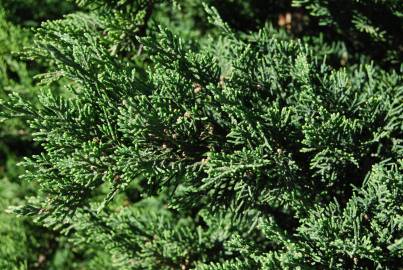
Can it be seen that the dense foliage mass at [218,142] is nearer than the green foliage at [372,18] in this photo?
Yes

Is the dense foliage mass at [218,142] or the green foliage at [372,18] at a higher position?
the green foliage at [372,18]

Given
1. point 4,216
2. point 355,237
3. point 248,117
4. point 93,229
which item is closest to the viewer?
point 355,237

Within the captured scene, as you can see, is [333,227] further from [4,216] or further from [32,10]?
[32,10]

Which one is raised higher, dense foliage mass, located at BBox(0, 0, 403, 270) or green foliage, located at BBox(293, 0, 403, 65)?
green foliage, located at BBox(293, 0, 403, 65)

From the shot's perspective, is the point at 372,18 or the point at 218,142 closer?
the point at 218,142

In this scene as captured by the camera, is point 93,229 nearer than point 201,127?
No

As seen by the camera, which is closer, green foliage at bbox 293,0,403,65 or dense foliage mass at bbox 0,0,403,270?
dense foliage mass at bbox 0,0,403,270

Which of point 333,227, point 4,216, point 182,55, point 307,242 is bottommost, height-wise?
point 4,216

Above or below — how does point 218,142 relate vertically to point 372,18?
below

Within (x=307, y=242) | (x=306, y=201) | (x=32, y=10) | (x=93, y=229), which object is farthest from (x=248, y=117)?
(x=32, y=10)

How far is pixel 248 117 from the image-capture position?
1524 millimetres

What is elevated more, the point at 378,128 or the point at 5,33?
the point at 5,33

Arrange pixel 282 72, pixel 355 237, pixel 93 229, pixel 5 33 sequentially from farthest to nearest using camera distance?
pixel 5 33, pixel 93 229, pixel 282 72, pixel 355 237

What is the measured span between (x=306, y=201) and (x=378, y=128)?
431 millimetres
